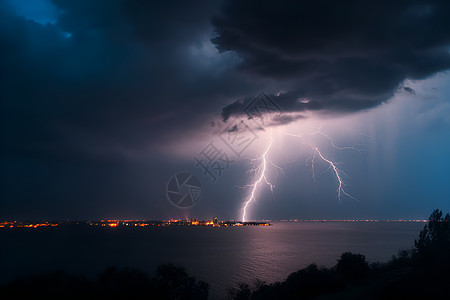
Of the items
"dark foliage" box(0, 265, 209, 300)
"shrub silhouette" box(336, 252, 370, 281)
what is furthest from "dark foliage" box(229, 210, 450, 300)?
"dark foliage" box(0, 265, 209, 300)

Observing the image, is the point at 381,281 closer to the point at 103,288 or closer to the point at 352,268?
the point at 352,268

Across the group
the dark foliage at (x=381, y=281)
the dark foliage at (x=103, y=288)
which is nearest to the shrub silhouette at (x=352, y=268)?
the dark foliage at (x=381, y=281)

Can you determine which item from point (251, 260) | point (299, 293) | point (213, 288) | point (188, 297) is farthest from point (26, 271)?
point (299, 293)

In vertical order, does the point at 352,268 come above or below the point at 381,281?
below

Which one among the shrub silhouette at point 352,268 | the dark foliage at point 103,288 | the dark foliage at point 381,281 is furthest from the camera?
the shrub silhouette at point 352,268

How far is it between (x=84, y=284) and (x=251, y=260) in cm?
4906

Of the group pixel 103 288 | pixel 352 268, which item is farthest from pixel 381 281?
pixel 103 288

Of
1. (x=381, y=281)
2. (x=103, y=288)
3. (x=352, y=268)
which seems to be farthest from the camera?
(x=352, y=268)

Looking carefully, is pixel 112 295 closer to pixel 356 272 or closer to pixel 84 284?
pixel 84 284

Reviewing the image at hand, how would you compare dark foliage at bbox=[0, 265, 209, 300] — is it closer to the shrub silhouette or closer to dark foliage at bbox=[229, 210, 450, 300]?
dark foliage at bbox=[229, 210, 450, 300]

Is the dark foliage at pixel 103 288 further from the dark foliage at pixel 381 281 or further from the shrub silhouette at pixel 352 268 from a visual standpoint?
the shrub silhouette at pixel 352 268

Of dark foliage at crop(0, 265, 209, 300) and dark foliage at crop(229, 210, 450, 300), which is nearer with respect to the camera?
dark foliage at crop(229, 210, 450, 300)

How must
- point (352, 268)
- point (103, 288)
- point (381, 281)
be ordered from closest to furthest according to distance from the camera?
point (381, 281) < point (103, 288) < point (352, 268)

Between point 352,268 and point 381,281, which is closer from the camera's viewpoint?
point 381,281
